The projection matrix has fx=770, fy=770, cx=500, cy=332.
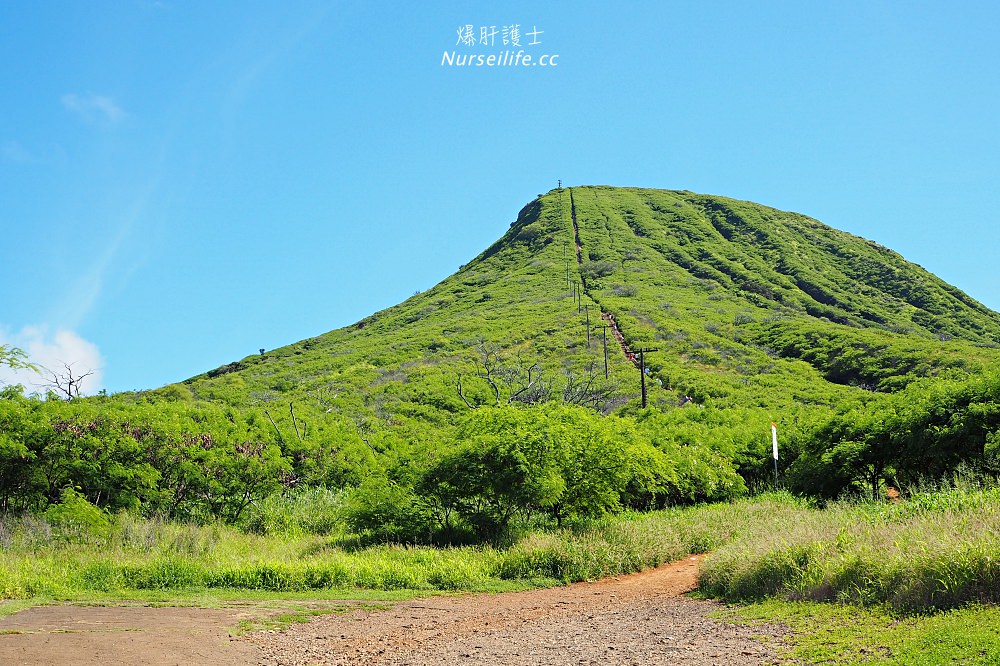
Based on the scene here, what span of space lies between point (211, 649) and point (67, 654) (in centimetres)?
157

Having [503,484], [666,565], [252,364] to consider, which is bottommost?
[666,565]

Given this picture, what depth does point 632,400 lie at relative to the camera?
4512cm

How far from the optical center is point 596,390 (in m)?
48.6

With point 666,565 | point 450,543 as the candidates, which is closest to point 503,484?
point 450,543

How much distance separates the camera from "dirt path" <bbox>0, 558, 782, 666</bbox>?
29.5 feet

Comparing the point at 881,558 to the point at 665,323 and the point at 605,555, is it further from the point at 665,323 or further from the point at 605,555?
the point at 665,323

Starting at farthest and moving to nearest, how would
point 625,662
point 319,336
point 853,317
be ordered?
point 319,336 → point 853,317 → point 625,662

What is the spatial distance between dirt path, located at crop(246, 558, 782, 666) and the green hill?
5516 millimetres

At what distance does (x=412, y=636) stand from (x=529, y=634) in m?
1.64

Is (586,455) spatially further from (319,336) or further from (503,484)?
(319,336)

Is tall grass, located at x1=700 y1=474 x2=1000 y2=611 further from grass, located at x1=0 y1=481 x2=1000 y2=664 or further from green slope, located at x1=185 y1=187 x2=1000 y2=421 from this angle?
green slope, located at x1=185 y1=187 x2=1000 y2=421

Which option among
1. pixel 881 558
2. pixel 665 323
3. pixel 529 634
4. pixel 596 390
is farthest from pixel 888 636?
pixel 665 323

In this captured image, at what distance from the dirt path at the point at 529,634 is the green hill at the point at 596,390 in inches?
217

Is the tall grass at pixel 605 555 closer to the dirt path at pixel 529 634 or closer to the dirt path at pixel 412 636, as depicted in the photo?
the dirt path at pixel 529 634
